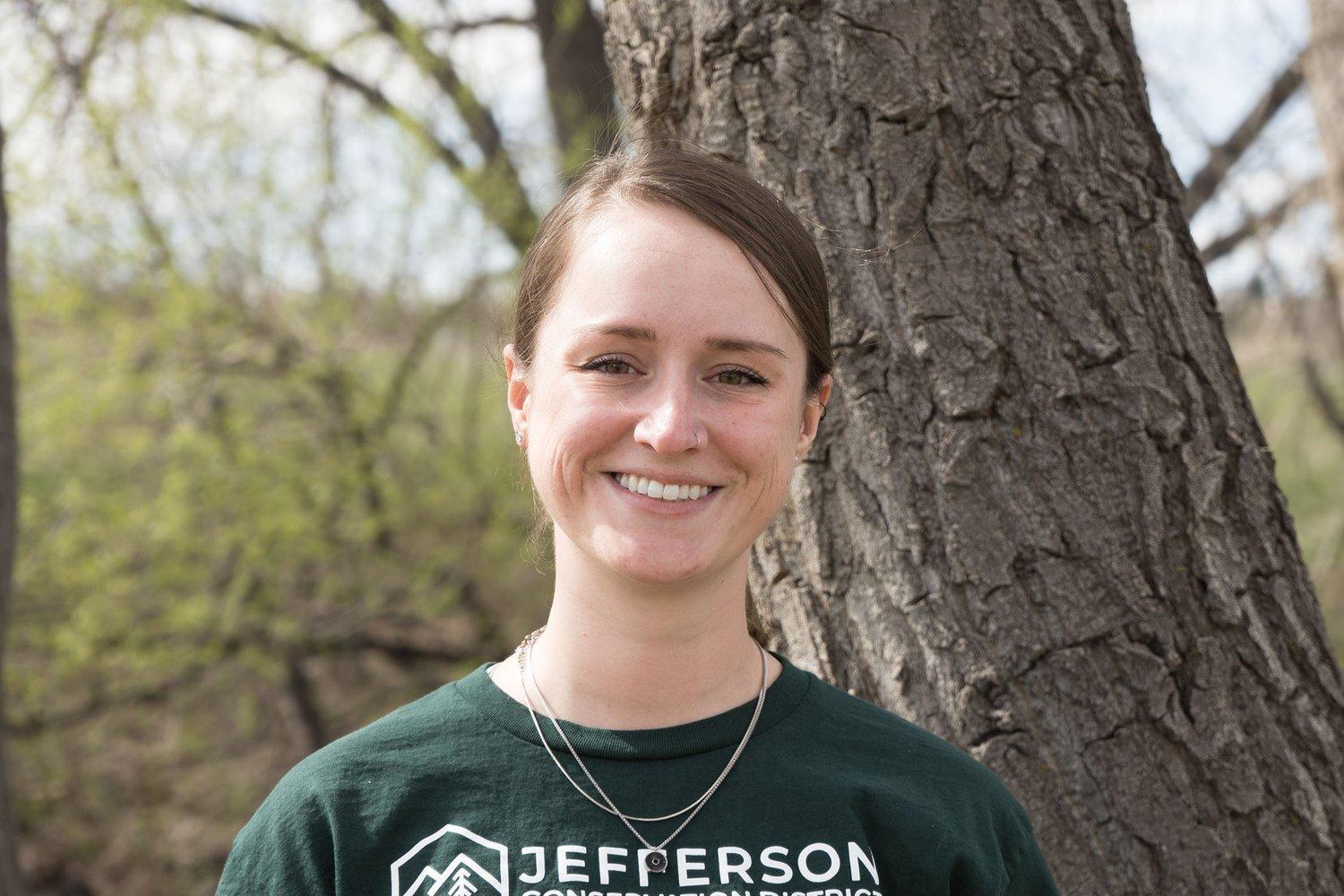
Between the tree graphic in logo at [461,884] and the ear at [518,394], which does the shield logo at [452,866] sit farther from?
the ear at [518,394]

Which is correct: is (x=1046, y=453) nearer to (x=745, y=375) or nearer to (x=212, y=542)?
(x=745, y=375)

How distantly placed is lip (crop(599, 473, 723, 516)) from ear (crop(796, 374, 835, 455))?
9.9 inches

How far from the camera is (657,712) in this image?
1617 millimetres

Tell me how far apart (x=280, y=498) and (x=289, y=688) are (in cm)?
140

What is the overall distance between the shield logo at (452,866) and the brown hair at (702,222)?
2.20ft

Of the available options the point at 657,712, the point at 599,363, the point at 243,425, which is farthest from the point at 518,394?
the point at 243,425

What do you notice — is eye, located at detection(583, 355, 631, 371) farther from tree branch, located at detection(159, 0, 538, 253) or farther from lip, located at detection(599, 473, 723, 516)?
tree branch, located at detection(159, 0, 538, 253)

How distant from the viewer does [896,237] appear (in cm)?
211

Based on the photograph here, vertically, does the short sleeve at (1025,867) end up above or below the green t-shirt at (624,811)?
below

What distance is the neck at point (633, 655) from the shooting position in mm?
1612

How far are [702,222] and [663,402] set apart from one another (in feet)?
0.88

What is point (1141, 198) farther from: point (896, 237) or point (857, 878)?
point (857, 878)

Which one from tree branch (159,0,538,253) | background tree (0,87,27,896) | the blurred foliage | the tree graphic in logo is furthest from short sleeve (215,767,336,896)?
tree branch (159,0,538,253)

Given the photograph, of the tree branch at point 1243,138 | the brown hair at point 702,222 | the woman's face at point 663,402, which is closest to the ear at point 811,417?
the brown hair at point 702,222
